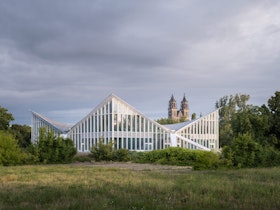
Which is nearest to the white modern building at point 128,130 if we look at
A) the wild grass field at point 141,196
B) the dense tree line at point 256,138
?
the dense tree line at point 256,138

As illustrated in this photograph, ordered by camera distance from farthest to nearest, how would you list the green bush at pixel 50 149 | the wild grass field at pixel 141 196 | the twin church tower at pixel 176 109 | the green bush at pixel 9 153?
the twin church tower at pixel 176 109
the green bush at pixel 50 149
the green bush at pixel 9 153
the wild grass field at pixel 141 196

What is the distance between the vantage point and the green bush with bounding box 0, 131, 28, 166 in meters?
26.1

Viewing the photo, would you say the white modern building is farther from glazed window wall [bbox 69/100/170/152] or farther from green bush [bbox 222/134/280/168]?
green bush [bbox 222/134/280/168]

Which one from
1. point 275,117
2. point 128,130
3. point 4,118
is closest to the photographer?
point 275,117

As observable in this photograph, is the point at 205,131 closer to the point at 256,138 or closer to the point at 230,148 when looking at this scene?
the point at 256,138

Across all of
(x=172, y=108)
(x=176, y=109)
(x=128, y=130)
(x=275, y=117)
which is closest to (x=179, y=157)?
(x=275, y=117)

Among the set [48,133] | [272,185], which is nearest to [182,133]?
[48,133]

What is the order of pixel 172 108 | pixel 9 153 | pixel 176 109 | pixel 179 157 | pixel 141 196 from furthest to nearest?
1. pixel 176 109
2. pixel 172 108
3. pixel 179 157
4. pixel 9 153
5. pixel 141 196

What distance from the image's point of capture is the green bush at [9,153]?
26078 millimetres

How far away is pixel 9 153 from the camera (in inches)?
1033

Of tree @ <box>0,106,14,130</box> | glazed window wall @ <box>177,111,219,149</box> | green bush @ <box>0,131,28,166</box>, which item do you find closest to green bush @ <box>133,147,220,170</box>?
green bush @ <box>0,131,28,166</box>

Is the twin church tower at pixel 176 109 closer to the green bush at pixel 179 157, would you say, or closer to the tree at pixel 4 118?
the tree at pixel 4 118

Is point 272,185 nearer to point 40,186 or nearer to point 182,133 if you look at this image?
point 40,186

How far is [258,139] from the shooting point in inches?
1105
